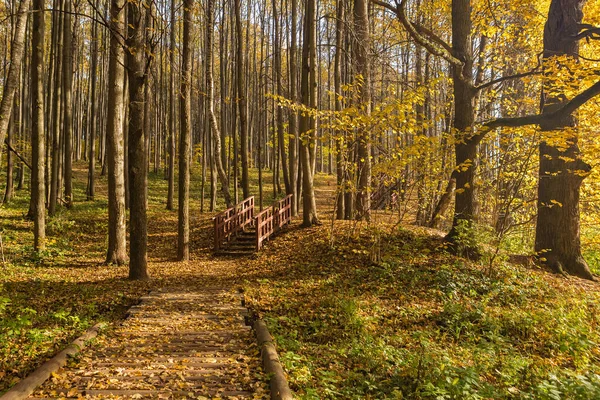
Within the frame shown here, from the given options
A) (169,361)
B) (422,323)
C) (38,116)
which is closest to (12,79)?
(38,116)

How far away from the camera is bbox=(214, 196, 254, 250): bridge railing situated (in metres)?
13.7

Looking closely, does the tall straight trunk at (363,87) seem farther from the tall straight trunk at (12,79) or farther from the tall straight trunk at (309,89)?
the tall straight trunk at (12,79)

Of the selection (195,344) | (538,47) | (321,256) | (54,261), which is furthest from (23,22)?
(538,47)

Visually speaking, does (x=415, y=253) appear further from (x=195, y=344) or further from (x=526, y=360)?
A: (x=195, y=344)

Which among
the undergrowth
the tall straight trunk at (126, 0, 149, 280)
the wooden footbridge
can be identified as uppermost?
the tall straight trunk at (126, 0, 149, 280)

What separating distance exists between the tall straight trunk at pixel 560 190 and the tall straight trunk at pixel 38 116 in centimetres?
1246

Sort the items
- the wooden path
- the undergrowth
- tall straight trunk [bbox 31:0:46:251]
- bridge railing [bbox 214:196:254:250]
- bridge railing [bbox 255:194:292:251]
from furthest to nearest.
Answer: bridge railing [bbox 214:196:254:250], bridge railing [bbox 255:194:292:251], tall straight trunk [bbox 31:0:46:251], the undergrowth, the wooden path

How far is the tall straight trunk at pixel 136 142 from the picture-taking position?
8531mm

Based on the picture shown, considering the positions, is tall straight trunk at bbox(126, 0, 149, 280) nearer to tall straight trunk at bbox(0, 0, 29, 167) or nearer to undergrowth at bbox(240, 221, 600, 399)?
tall straight trunk at bbox(0, 0, 29, 167)

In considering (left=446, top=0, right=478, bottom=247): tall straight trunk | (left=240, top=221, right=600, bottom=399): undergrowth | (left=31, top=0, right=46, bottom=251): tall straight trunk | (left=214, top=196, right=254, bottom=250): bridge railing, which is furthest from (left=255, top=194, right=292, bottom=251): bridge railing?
(left=446, top=0, right=478, bottom=247): tall straight trunk

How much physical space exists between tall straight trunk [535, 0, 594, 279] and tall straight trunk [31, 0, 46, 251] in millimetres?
12459

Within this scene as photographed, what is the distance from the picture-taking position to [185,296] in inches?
309

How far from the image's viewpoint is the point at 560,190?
984cm

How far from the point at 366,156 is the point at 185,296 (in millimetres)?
6384
